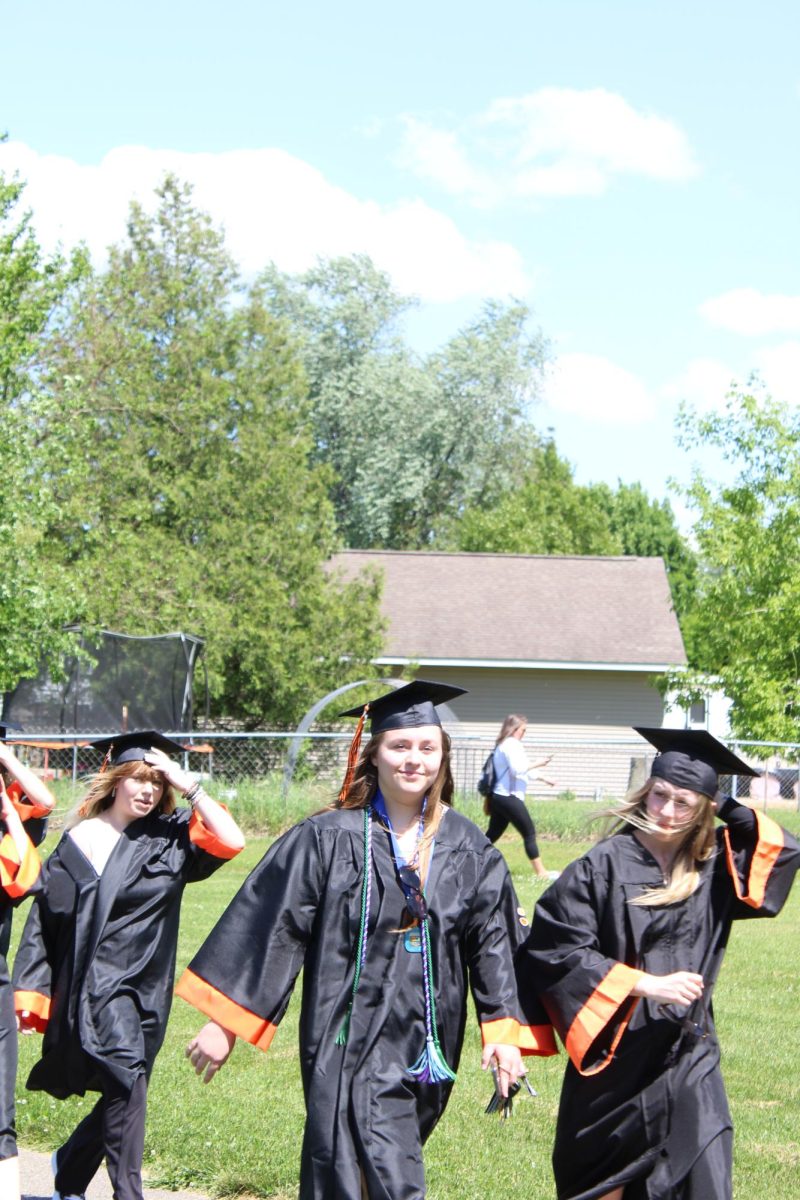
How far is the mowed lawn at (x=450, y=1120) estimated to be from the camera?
19.2 ft

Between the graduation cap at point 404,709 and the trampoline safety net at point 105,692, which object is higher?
the graduation cap at point 404,709

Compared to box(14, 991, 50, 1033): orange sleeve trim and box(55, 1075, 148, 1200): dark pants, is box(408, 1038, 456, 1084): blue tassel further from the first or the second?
box(14, 991, 50, 1033): orange sleeve trim

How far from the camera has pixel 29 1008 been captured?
5.38 m

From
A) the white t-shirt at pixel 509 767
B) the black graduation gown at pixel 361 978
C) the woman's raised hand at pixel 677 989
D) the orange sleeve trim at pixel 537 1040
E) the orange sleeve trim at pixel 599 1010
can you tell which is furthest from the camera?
the white t-shirt at pixel 509 767

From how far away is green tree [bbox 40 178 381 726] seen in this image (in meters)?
24.5

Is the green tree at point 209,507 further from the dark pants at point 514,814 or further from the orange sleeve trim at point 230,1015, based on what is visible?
the orange sleeve trim at point 230,1015

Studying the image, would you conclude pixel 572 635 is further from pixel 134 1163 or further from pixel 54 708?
pixel 134 1163

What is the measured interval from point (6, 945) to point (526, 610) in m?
26.6

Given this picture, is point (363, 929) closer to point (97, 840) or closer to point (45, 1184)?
point (97, 840)

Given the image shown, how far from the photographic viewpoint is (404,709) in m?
4.55

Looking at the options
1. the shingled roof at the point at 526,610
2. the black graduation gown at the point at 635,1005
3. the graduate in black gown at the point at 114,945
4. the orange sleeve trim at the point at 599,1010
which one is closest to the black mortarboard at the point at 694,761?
the black graduation gown at the point at 635,1005

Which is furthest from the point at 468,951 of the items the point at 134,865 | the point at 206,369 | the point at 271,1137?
the point at 206,369

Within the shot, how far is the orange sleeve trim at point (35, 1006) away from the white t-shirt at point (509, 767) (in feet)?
28.2

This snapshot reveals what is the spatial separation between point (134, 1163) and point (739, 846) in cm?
245
